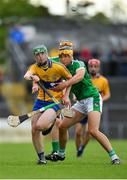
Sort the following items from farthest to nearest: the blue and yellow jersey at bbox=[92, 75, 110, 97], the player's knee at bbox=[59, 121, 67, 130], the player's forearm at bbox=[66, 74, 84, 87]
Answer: the blue and yellow jersey at bbox=[92, 75, 110, 97], the player's knee at bbox=[59, 121, 67, 130], the player's forearm at bbox=[66, 74, 84, 87]

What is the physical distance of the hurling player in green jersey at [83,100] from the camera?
17625 mm

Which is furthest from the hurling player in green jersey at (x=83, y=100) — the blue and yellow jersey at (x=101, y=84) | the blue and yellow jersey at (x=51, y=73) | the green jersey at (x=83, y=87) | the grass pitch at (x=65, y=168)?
the blue and yellow jersey at (x=101, y=84)

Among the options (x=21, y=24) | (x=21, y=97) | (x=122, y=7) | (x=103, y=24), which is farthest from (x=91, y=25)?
(x=122, y=7)

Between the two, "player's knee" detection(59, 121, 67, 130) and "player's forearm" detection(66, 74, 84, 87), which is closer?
"player's forearm" detection(66, 74, 84, 87)

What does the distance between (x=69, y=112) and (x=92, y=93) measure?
0.60 meters

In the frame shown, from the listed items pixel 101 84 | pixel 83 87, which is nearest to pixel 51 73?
pixel 83 87

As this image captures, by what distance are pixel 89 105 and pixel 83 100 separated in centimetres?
23

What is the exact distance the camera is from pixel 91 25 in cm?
4688

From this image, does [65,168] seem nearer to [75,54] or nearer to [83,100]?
[83,100]

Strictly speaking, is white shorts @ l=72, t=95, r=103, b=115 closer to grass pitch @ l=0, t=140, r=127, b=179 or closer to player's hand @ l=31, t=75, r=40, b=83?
grass pitch @ l=0, t=140, r=127, b=179

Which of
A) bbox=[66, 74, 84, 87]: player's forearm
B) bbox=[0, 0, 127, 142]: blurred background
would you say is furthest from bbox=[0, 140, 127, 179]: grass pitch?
bbox=[0, 0, 127, 142]: blurred background

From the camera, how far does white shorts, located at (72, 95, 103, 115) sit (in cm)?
1788

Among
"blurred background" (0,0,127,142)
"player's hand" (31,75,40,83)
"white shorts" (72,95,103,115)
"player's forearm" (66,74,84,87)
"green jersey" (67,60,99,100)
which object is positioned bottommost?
"blurred background" (0,0,127,142)

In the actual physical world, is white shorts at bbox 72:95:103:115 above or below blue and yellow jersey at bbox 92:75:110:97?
above
